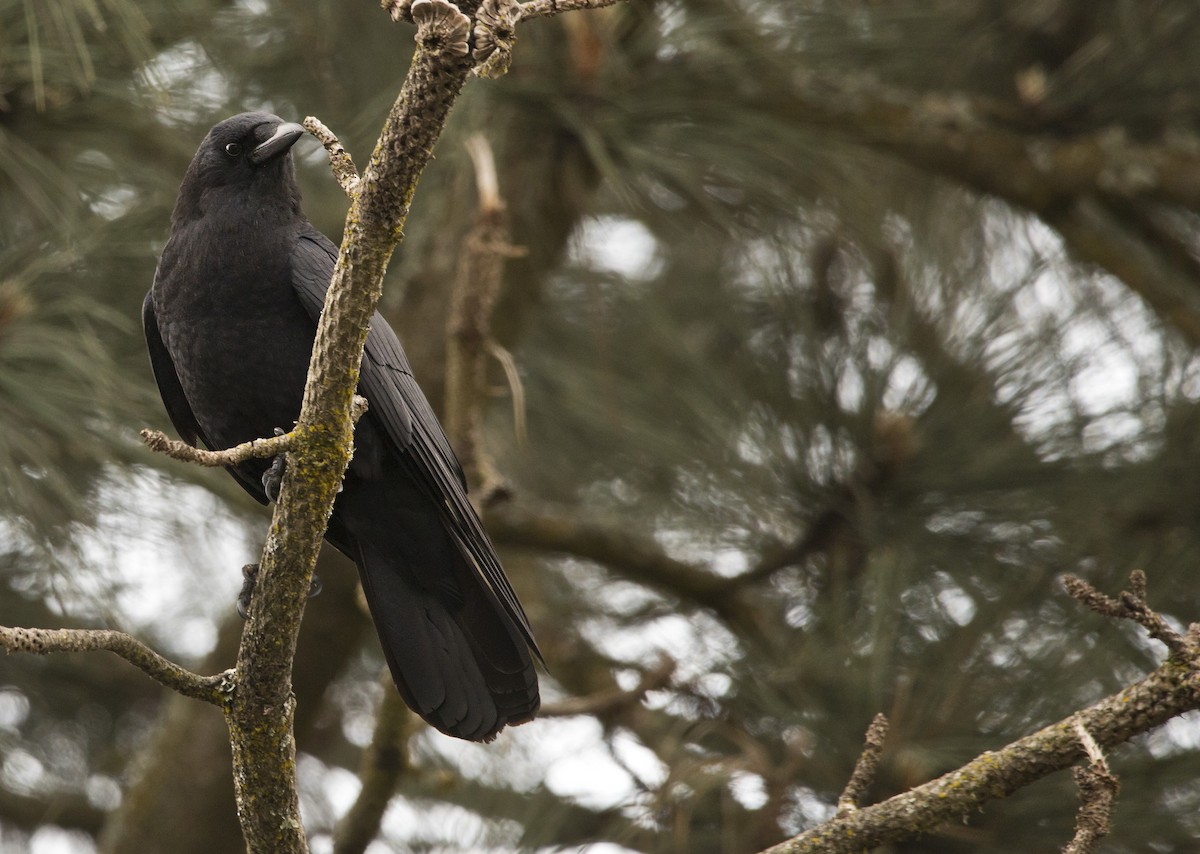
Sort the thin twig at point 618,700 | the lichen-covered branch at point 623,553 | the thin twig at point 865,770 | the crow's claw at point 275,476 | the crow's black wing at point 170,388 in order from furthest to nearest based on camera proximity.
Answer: the lichen-covered branch at point 623,553, the thin twig at point 618,700, the crow's black wing at point 170,388, the crow's claw at point 275,476, the thin twig at point 865,770

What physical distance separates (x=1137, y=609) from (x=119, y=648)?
4.89ft

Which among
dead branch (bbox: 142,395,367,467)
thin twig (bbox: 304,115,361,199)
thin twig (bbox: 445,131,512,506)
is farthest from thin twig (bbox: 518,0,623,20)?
thin twig (bbox: 445,131,512,506)

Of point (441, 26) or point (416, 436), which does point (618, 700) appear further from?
point (441, 26)

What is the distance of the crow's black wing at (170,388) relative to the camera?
10.7 feet

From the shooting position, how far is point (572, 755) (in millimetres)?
4184

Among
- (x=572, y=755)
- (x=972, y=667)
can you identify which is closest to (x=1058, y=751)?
(x=972, y=667)

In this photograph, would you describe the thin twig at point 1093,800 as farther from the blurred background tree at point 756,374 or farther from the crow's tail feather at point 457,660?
the crow's tail feather at point 457,660

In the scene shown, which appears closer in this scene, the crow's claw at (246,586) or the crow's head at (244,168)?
the crow's claw at (246,586)

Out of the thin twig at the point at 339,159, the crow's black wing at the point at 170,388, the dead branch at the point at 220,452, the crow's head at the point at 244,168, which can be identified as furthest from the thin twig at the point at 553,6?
the crow's black wing at the point at 170,388

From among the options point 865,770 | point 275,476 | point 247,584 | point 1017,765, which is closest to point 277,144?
point 275,476

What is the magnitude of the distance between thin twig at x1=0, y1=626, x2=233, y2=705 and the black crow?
696 mm

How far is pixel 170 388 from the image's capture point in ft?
11.0

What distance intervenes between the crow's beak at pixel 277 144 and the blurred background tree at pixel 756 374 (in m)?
0.30

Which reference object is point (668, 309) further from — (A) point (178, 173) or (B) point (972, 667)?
(B) point (972, 667)
